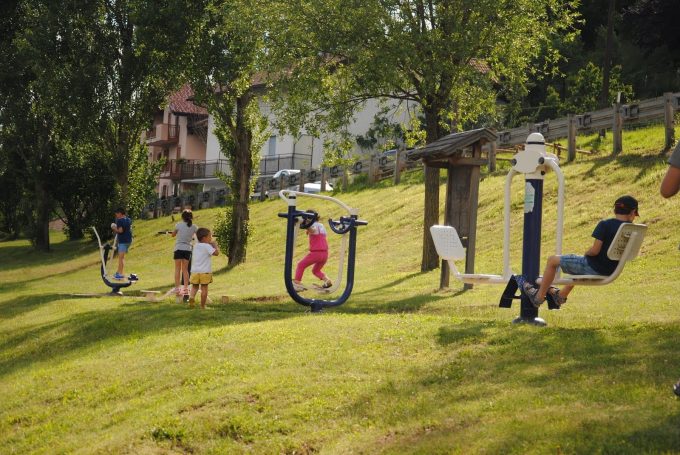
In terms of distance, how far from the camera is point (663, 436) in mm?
7277

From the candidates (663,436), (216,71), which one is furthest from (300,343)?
(216,71)

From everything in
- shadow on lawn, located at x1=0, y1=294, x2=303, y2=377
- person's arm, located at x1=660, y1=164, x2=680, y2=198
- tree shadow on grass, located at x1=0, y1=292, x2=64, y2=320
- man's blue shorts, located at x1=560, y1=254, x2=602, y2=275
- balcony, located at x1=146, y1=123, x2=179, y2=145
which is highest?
balcony, located at x1=146, y1=123, x2=179, y2=145

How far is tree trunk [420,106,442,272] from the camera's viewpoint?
24688 millimetres

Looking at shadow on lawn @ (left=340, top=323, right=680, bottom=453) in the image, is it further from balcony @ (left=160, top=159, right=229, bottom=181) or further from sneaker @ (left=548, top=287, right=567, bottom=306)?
balcony @ (left=160, top=159, right=229, bottom=181)

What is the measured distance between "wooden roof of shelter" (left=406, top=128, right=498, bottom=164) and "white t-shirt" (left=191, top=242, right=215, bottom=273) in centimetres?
454

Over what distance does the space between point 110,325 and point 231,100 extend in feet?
55.8

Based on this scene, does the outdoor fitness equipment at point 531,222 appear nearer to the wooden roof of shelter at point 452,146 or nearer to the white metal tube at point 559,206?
the white metal tube at point 559,206

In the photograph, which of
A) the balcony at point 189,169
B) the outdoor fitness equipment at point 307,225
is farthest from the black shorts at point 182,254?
the balcony at point 189,169

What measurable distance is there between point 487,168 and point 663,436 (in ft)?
97.9

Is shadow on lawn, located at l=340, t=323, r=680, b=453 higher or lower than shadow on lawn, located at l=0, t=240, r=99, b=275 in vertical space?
higher

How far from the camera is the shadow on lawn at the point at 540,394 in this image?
7578 millimetres

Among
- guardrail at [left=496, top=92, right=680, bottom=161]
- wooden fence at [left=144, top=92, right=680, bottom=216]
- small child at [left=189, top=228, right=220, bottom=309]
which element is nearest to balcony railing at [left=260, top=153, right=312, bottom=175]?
wooden fence at [left=144, top=92, right=680, bottom=216]

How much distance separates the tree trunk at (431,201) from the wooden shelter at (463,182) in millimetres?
3701

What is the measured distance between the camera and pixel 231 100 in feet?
109
